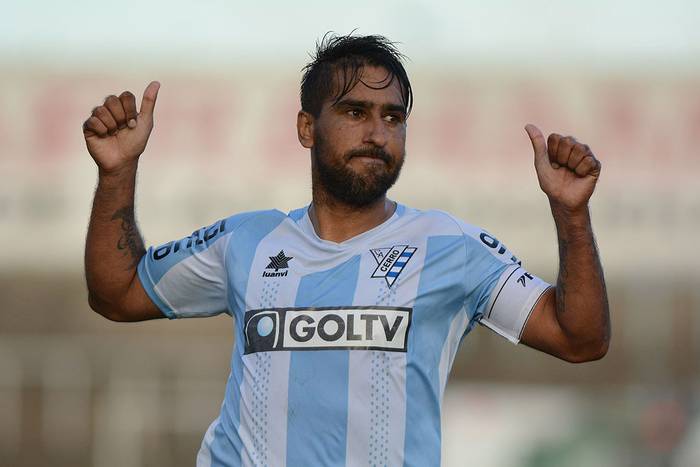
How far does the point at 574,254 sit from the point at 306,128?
1155 millimetres

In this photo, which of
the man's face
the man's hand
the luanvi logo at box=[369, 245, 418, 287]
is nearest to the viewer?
the man's hand

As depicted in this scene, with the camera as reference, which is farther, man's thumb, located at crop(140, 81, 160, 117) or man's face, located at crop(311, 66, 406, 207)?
man's thumb, located at crop(140, 81, 160, 117)

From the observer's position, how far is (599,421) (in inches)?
622

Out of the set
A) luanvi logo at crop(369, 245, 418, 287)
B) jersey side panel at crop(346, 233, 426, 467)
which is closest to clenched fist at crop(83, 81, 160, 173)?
luanvi logo at crop(369, 245, 418, 287)

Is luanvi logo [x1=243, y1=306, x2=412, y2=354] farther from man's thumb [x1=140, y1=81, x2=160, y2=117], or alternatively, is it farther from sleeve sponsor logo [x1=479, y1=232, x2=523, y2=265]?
man's thumb [x1=140, y1=81, x2=160, y2=117]

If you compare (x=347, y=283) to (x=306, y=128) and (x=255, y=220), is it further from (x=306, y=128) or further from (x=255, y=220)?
(x=306, y=128)

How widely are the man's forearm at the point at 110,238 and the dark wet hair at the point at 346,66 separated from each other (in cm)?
69

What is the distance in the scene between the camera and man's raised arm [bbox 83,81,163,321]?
15.8 ft

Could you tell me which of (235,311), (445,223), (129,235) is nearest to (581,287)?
(445,223)

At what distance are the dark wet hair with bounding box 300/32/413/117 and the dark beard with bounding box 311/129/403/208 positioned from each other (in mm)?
163

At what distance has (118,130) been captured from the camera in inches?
191

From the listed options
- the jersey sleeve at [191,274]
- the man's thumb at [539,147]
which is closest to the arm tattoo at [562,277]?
the man's thumb at [539,147]

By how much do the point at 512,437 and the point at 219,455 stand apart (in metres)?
10.8

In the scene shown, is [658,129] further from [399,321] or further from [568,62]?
[399,321]
